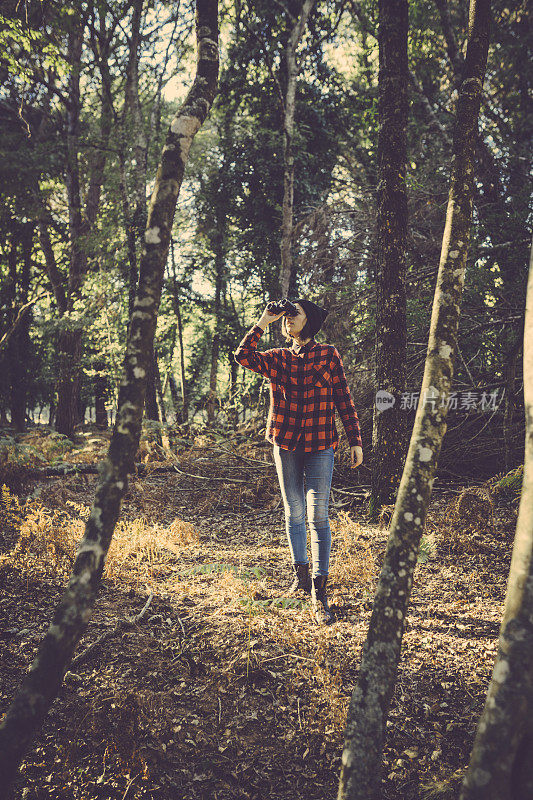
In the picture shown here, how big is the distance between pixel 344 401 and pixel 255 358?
771mm

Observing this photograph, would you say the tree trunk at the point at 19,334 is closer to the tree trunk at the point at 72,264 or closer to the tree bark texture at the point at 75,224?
the tree bark texture at the point at 75,224

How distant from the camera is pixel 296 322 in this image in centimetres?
327

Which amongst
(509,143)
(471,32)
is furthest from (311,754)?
(509,143)

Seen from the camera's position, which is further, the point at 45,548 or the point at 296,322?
the point at 45,548

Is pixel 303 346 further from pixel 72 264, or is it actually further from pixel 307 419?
pixel 72 264

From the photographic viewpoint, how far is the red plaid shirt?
324 centimetres

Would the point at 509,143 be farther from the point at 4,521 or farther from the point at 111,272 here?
the point at 4,521

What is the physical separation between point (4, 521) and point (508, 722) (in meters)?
5.65

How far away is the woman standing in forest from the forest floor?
21.3 inches

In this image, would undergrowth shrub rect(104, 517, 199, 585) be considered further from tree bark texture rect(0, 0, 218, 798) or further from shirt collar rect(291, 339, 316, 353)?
shirt collar rect(291, 339, 316, 353)

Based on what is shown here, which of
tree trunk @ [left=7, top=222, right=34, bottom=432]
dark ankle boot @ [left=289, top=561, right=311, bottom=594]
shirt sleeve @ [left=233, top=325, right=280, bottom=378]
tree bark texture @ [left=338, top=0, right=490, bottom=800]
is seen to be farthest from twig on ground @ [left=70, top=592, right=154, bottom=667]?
tree trunk @ [left=7, top=222, right=34, bottom=432]

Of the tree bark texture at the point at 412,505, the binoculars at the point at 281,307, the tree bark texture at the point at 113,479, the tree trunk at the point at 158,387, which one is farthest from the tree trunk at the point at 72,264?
the tree bark texture at the point at 412,505

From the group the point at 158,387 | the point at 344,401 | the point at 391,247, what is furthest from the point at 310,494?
the point at 158,387

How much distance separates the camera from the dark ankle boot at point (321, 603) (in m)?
3.13
